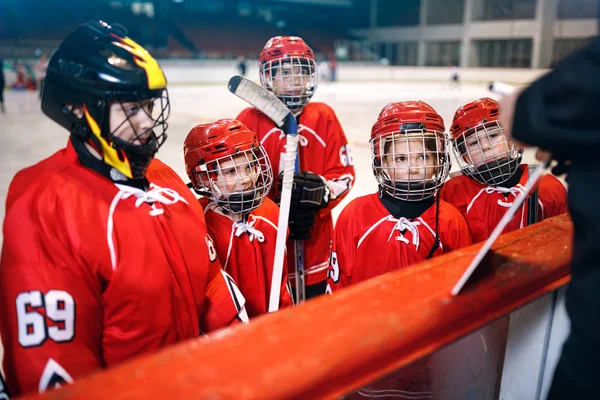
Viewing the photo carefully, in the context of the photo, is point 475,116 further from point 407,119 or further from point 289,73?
point 289,73

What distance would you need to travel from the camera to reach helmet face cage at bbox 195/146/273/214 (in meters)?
1.54

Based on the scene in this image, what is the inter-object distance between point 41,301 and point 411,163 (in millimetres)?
1104

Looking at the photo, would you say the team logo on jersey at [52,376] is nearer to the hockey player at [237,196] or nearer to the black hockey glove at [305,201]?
the hockey player at [237,196]

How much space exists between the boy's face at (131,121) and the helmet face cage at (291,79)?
1043 mm

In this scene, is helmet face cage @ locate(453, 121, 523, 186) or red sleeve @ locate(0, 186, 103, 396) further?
helmet face cage @ locate(453, 121, 523, 186)

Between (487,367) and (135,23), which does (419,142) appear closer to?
(487,367)

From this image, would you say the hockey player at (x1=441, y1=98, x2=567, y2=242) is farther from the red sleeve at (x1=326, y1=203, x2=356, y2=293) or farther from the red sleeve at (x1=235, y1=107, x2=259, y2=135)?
the red sleeve at (x1=235, y1=107, x2=259, y2=135)

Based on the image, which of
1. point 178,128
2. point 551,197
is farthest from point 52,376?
point 178,128

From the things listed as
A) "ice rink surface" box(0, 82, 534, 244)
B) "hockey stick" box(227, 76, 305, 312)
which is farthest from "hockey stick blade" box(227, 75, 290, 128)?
"ice rink surface" box(0, 82, 534, 244)

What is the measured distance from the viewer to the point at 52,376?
36.2 inches

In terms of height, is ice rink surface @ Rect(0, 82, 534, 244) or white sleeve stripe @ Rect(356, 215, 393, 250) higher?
white sleeve stripe @ Rect(356, 215, 393, 250)

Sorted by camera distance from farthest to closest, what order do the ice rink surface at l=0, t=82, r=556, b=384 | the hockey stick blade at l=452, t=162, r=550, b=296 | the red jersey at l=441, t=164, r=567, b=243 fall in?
the ice rink surface at l=0, t=82, r=556, b=384
the red jersey at l=441, t=164, r=567, b=243
the hockey stick blade at l=452, t=162, r=550, b=296

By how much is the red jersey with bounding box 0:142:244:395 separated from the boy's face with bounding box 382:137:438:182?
69cm

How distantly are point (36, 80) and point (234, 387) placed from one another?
1927 centimetres
